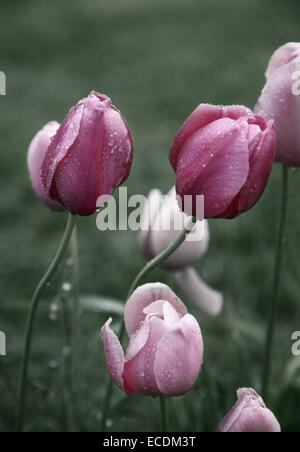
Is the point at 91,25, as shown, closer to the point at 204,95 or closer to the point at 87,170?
the point at 204,95

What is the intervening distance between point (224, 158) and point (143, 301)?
0.42 feet

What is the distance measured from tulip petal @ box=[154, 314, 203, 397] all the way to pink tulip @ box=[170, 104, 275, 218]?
0.30ft

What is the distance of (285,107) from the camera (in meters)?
0.61

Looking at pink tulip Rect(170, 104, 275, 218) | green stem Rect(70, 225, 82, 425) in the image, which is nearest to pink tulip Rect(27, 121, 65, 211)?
green stem Rect(70, 225, 82, 425)

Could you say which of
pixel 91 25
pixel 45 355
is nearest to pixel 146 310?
pixel 45 355

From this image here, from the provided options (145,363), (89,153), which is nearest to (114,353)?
(145,363)

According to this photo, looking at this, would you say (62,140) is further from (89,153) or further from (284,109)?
(284,109)

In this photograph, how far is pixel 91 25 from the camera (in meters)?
4.55

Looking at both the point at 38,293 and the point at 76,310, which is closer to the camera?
the point at 38,293

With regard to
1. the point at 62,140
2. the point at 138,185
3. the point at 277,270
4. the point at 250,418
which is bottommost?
the point at 250,418

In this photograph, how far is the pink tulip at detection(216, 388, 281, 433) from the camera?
20.2 inches

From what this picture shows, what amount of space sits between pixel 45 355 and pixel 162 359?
0.92m

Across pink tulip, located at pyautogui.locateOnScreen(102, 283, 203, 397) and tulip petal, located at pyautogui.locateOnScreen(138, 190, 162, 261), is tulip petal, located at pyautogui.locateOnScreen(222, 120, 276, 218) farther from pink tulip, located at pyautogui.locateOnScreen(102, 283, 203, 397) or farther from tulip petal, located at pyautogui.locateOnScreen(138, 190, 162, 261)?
tulip petal, located at pyautogui.locateOnScreen(138, 190, 162, 261)

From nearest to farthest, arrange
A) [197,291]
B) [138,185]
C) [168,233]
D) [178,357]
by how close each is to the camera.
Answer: [178,357] < [168,233] < [197,291] < [138,185]
